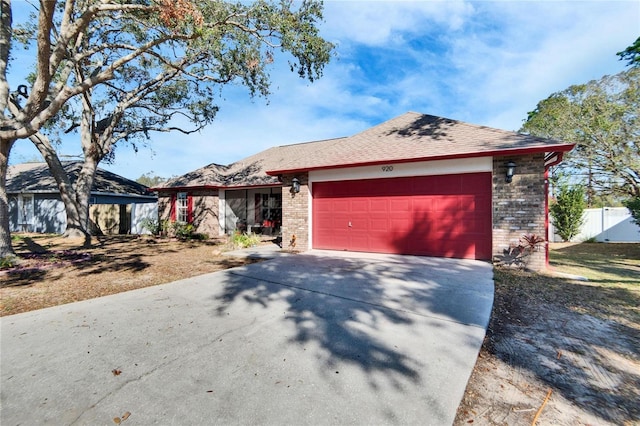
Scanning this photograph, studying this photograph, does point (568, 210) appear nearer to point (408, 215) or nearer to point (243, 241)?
point (408, 215)

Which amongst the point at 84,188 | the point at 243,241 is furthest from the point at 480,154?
the point at 84,188

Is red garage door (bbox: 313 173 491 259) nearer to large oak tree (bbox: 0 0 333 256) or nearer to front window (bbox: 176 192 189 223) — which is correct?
large oak tree (bbox: 0 0 333 256)

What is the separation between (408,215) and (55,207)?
21.2m

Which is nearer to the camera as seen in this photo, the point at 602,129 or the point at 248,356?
the point at 248,356

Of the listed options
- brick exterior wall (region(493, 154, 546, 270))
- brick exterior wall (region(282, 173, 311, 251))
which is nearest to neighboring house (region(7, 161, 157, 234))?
brick exterior wall (region(282, 173, 311, 251))

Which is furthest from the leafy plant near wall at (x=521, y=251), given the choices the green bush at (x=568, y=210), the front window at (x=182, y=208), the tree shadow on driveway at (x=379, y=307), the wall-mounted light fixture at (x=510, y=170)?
the front window at (x=182, y=208)

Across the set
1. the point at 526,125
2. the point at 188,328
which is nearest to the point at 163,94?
the point at 188,328

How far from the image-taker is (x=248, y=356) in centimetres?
293

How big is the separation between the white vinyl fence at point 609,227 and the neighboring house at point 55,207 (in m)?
23.5

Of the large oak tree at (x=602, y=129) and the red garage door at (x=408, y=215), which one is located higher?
the large oak tree at (x=602, y=129)

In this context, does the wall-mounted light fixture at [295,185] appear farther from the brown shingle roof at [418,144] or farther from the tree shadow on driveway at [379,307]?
the tree shadow on driveway at [379,307]

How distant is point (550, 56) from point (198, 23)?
11.9 m

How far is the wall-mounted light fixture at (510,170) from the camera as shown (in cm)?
689

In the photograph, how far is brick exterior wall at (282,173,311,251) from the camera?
10.1m
